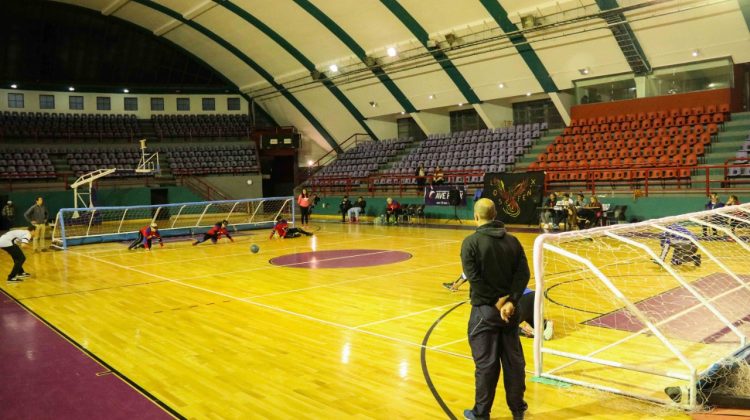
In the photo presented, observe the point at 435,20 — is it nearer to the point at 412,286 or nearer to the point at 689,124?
the point at 689,124

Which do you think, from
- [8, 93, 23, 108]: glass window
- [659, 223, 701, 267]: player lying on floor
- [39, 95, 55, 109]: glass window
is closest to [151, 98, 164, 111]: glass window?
[39, 95, 55, 109]: glass window

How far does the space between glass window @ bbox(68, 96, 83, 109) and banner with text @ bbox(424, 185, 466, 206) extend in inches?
1042

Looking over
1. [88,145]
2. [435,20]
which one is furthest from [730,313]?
[88,145]

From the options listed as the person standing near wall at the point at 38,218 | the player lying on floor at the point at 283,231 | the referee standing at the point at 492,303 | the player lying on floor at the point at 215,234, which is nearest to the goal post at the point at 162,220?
the person standing near wall at the point at 38,218

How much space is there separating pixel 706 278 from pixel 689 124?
1464 centimetres

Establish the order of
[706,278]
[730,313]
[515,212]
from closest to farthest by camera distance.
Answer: [730,313] < [706,278] < [515,212]

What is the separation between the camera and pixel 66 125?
3653 centimetres

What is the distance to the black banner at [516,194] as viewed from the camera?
21.7m

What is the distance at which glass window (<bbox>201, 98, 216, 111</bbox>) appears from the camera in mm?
42812

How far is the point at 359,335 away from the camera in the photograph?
25.5 feet

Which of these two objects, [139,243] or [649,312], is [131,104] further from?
[649,312]

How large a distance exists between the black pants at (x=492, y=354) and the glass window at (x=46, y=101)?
40678 mm

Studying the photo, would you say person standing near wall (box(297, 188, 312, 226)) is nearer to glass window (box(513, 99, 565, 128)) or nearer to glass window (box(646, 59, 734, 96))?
glass window (box(513, 99, 565, 128))

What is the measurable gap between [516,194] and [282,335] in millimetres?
16105
